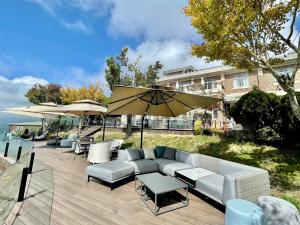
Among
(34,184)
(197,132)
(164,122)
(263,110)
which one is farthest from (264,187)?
(164,122)

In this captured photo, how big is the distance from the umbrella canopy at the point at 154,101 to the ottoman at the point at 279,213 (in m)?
3.57

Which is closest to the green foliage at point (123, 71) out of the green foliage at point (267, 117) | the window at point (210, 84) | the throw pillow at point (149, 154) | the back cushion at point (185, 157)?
the window at point (210, 84)

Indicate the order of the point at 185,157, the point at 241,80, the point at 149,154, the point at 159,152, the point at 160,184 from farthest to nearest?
the point at 241,80 < the point at 159,152 < the point at 149,154 < the point at 185,157 < the point at 160,184

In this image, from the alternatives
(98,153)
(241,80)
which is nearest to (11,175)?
(98,153)

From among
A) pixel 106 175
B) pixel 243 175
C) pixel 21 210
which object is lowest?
pixel 21 210

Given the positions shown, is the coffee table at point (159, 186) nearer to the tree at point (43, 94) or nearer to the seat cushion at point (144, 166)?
the seat cushion at point (144, 166)

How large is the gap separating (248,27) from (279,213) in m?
5.96

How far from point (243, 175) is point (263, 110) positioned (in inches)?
329

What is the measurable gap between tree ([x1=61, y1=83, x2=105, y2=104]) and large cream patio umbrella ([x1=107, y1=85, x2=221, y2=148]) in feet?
86.7

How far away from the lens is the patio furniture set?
151 inches

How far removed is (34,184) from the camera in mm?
5578

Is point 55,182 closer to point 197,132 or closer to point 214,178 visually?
point 214,178

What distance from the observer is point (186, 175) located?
5.31 metres

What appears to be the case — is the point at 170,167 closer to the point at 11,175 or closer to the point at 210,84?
the point at 11,175
